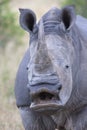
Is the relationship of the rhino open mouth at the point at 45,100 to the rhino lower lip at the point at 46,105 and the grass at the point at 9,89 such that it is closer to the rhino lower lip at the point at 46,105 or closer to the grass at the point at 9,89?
the rhino lower lip at the point at 46,105

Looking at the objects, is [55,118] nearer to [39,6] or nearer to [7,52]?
[7,52]

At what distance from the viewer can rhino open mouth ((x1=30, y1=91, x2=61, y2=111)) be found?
6.28 meters

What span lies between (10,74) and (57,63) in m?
7.88

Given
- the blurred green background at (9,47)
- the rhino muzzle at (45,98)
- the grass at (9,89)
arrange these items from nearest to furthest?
1. the rhino muzzle at (45,98)
2. the grass at (9,89)
3. the blurred green background at (9,47)

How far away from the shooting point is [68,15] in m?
6.89

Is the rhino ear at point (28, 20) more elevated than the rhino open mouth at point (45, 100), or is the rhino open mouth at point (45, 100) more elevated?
Answer: the rhino ear at point (28, 20)

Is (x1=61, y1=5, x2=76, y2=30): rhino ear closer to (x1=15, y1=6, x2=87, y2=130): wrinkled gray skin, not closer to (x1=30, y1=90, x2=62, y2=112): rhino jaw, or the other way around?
(x1=15, y1=6, x2=87, y2=130): wrinkled gray skin

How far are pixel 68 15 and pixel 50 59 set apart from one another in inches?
27.1

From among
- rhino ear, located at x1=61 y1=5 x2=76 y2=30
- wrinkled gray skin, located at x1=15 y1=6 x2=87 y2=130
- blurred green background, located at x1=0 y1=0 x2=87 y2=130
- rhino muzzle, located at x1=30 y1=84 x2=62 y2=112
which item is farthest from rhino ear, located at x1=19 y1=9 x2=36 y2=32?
blurred green background, located at x1=0 y1=0 x2=87 y2=130

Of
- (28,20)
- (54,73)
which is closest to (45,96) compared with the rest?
(54,73)

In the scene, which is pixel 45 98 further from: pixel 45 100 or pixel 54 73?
pixel 54 73

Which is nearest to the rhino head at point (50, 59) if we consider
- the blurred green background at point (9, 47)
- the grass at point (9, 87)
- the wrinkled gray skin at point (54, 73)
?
the wrinkled gray skin at point (54, 73)

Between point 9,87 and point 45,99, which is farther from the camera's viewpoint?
point 9,87

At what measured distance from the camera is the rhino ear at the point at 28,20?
688cm
